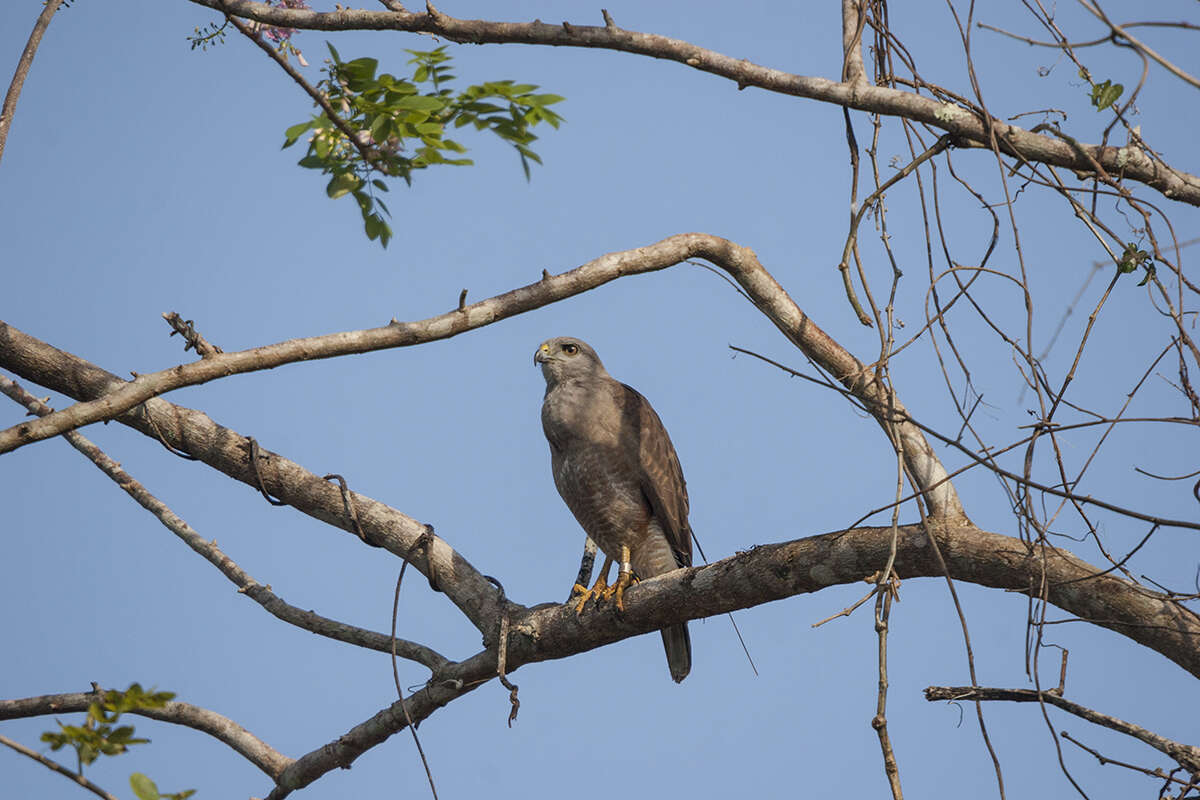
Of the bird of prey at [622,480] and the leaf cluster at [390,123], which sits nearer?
the leaf cluster at [390,123]

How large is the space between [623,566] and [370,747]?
1.78 meters

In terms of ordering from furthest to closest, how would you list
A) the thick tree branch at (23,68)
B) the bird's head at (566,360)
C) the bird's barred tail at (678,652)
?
the bird's head at (566,360) < the bird's barred tail at (678,652) < the thick tree branch at (23,68)

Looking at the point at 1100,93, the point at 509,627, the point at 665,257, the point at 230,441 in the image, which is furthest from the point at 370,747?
the point at 1100,93

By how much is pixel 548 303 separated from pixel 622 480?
2056 mm

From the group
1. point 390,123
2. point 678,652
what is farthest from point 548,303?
point 678,652

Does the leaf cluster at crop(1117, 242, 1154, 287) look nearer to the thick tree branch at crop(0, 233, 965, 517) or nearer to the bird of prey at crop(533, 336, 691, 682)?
the thick tree branch at crop(0, 233, 965, 517)

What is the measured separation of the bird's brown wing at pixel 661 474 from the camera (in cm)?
594

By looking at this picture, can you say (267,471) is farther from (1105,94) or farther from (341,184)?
(1105,94)

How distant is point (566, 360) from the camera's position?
254 inches

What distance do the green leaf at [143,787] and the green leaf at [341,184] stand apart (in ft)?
6.95

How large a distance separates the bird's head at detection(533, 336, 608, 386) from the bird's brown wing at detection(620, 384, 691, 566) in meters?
0.35

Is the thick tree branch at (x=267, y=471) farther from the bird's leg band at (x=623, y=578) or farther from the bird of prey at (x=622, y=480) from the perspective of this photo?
the bird of prey at (x=622, y=480)

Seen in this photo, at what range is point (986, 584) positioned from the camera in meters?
3.55

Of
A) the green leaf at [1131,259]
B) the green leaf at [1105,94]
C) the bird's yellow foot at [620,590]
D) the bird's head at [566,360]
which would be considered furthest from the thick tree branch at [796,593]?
the bird's head at [566,360]
